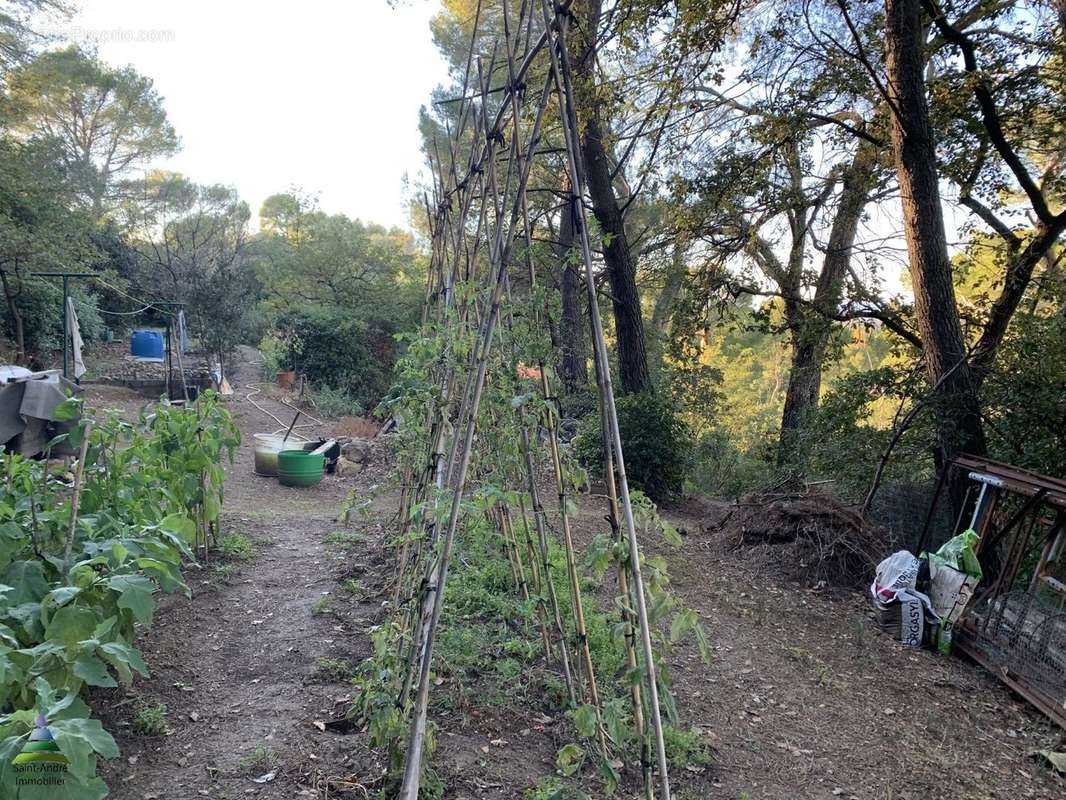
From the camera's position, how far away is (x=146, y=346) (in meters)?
17.6

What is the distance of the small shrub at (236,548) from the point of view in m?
5.02

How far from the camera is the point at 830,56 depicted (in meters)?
8.05

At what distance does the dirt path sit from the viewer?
251 centimetres

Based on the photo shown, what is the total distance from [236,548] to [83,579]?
3.00 m

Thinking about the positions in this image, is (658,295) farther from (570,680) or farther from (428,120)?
(570,680)

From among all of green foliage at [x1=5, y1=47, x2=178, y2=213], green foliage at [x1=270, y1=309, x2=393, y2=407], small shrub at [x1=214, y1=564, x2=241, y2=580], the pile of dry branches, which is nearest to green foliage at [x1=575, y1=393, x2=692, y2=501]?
the pile of dry branches

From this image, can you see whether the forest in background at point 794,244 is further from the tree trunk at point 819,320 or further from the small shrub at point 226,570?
the small shrub at point 226,570

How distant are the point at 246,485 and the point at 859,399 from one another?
281 inches

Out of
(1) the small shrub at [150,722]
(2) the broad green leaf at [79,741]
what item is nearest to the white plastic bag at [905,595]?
(1) the small shrub at [150,722]

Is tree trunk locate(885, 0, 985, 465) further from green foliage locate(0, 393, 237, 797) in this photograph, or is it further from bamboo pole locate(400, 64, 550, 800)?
green foliage locate(0, 393, 237, 797)

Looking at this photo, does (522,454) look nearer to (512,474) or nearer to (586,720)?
(512,474)

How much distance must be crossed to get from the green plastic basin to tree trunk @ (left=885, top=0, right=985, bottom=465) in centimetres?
687

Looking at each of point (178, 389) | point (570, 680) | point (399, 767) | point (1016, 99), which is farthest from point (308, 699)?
point (178, 389)

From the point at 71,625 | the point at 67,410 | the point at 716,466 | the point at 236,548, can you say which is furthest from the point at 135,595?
the point at 716,466
